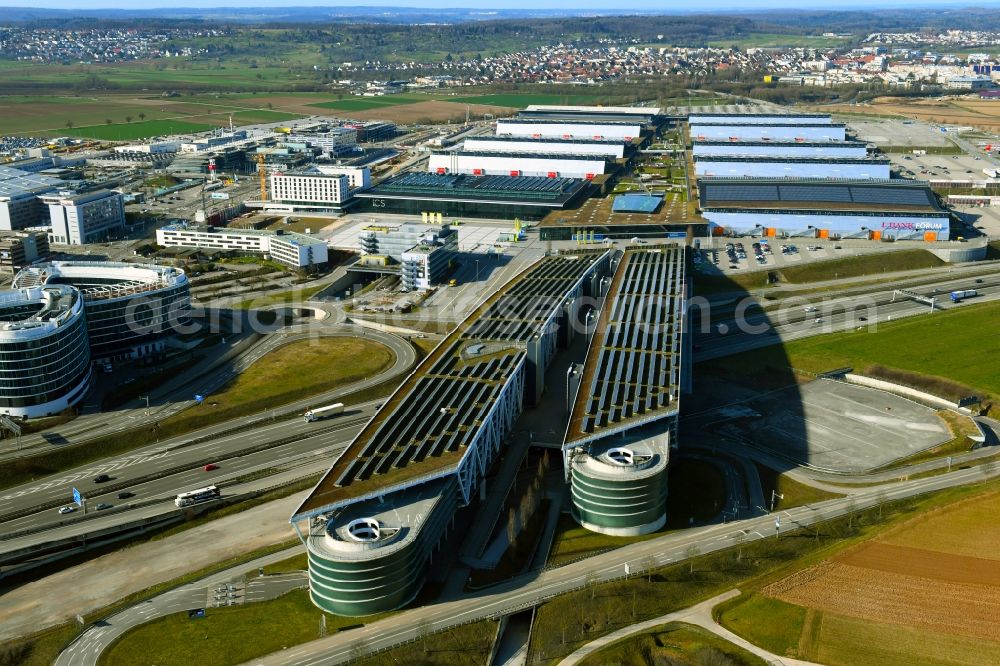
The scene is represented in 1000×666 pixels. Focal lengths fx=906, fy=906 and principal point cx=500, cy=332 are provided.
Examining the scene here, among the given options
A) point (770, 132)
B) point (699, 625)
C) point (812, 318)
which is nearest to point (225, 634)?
point (699, 625)

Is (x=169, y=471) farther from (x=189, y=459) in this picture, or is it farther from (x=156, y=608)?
(x=156, y=608)

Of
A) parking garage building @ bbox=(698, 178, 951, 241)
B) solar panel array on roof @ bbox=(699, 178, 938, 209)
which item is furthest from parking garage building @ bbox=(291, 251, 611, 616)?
solar panel array on roof @ bbox=(699, 178, 938, 209)

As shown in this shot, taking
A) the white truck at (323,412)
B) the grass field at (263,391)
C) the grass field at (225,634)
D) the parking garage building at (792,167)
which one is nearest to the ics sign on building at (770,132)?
the parking garage building at (792,167)

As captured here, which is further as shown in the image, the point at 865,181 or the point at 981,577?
the point at 865,181

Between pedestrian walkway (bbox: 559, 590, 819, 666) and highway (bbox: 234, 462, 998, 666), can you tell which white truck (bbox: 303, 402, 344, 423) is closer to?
highway (bbox: 234, 462, 998, 666)

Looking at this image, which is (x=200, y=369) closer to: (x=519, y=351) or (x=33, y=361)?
(x=33, y=361)

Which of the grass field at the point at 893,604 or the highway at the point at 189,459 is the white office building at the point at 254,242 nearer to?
the highway at the point at 189,459

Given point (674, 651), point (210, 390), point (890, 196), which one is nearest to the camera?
point (674, 651)

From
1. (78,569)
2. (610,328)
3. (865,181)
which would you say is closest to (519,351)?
(610,328)
